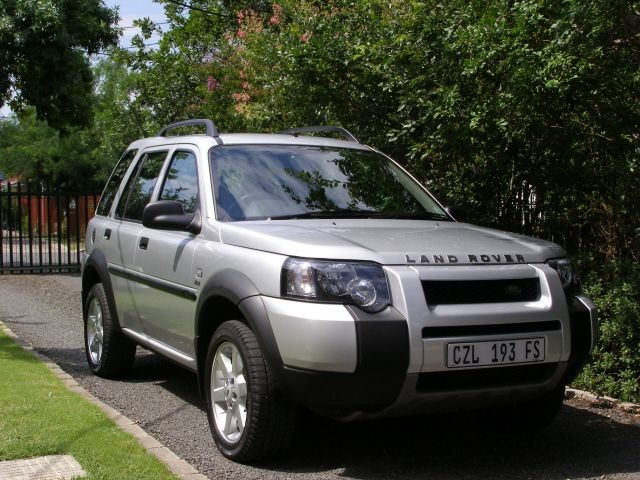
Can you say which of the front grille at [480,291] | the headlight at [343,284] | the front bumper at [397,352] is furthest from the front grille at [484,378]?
the headlight at [343,284]

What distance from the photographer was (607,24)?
634 centimetres

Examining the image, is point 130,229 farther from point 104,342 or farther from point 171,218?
point 171,218

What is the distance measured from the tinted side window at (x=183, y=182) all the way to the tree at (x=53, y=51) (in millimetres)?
9483

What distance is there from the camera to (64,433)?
5.15 metres

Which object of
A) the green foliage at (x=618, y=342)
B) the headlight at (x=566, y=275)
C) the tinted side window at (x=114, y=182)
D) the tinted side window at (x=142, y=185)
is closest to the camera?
the headlight at (x=566, y=275)

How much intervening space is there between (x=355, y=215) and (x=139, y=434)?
→ 1932 mm

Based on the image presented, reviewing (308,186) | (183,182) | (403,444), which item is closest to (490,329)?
(403,444)

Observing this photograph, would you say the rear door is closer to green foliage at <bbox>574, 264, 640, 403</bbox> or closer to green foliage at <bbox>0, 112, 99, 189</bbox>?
green foliage at <bbox>574, 264, 640, 403</bbox>

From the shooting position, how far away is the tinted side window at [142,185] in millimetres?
6508

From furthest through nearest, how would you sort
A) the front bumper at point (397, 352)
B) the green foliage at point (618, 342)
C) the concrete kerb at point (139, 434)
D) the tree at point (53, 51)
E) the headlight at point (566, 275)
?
the tree at point (53, 51)
the green foliage at point (618, 342)
the headlight at point (566, 275)
the concrete kerb at point (139, 434)
the front bumper at point (397, 352)

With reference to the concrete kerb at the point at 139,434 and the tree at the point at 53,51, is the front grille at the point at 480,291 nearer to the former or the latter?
the concrete kerb at the point at 139,434

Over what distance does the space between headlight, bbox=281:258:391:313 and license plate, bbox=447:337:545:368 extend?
1.48 ft

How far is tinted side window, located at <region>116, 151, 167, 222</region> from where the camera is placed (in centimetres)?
651

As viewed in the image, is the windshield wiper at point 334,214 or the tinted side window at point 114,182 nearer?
the windshield wiper at point 334,214
